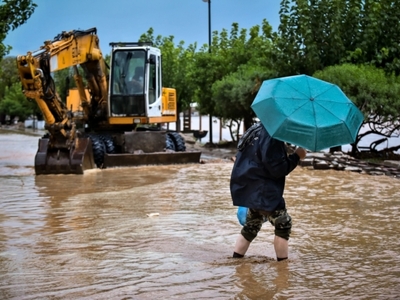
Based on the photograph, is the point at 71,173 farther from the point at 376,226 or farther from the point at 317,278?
the point at 317,278

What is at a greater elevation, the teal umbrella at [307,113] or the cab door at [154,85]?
the cab door at [154,85]

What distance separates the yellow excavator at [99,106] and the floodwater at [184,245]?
3.20 metres

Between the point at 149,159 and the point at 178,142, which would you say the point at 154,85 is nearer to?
the point at 178,142

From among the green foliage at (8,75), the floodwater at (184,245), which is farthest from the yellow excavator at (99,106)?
the green foliage at (8,75)

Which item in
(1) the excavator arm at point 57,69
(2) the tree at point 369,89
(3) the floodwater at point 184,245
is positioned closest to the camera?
(3) the floodwater at point 184,245

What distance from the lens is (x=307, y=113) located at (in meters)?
6.11

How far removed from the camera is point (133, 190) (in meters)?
13.4

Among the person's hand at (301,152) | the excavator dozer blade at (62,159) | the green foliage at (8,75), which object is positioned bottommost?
the excavator dozer blade at (62,159)

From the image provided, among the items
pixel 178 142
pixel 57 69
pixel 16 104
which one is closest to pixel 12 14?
pixel 57 69

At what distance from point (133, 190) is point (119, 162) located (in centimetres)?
591

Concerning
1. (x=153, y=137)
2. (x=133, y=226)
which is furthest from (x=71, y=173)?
(x=133, y=226)

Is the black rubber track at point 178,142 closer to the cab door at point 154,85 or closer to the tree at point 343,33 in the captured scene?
the cab door at point 154,85

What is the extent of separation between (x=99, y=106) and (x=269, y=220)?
15.8m

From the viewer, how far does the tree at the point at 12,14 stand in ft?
61.7
